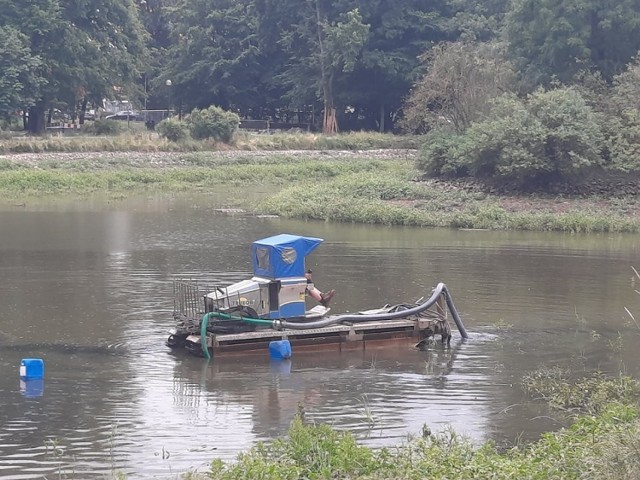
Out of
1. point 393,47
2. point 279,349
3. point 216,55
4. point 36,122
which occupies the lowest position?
point 279,349

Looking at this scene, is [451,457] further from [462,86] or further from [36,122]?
[36,122]

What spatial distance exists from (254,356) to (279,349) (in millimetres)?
521

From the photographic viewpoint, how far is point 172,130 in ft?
198

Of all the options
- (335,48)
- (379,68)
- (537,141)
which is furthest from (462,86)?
(379,68)

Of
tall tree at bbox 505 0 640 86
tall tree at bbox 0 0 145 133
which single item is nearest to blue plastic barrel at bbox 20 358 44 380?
tall tree at bbox 505 0 640 86

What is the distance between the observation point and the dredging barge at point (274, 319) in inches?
699

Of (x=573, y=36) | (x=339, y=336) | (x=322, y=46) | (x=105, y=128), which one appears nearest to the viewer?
(x=339, y=336)

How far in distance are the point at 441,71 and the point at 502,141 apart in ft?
43.0

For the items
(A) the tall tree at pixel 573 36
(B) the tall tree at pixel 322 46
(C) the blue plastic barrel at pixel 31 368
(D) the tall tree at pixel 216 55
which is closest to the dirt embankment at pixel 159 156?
(B) the tall tree at pixel 322 46

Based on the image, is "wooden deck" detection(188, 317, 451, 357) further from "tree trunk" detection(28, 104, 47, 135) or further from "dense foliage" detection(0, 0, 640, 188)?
"tree trunk" detection(28, 104, 47, 135)

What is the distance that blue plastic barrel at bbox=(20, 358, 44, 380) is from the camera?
1586cm

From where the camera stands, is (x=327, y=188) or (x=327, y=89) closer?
(x=327, y=188)

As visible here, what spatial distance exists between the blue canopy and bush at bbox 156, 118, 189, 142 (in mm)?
42994

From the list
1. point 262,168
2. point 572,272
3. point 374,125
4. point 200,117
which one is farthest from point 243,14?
point 572,272
